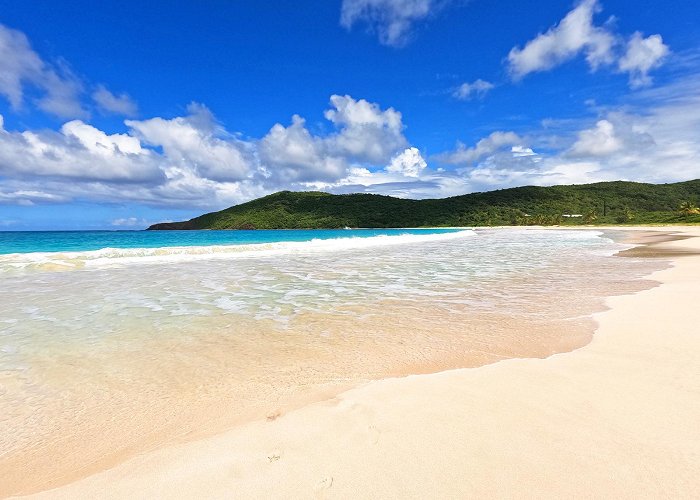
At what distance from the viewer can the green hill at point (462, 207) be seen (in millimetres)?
125188

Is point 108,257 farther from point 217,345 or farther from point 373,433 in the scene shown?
point 373,433

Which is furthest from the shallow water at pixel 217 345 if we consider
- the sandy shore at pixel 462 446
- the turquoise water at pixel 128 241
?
the turquoise water at pixel 128 241

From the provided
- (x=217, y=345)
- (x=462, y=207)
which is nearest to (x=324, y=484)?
(x=217, y=345)

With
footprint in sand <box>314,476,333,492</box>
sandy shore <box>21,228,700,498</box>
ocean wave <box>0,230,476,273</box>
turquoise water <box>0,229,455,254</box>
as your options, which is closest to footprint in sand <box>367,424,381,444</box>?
sandy shore <box>21,228,700,498</box>

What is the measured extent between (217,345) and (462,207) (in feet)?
499

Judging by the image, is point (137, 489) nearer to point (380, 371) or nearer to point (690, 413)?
point (380, 371)

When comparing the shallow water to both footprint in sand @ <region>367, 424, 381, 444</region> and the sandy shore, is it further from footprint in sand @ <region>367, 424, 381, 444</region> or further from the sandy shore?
footprint in sand @ <region>367, 424, 381, 444</region>

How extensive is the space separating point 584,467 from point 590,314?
18.2 ft

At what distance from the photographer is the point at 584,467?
2760 mm

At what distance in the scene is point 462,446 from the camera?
3.04 m

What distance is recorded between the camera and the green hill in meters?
125

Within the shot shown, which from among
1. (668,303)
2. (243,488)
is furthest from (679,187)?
(243,488)

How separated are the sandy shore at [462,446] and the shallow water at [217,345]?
1.54ft

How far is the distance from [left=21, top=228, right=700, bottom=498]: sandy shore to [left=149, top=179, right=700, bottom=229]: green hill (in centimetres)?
11338
